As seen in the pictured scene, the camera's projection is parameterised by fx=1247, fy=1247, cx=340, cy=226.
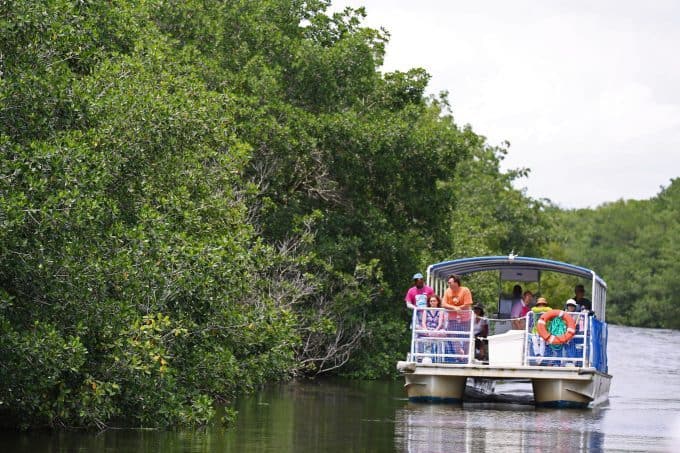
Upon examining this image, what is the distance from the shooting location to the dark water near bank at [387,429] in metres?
14.7

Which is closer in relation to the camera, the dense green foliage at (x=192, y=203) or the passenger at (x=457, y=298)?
the dense green foliage at (x=192, y=203)

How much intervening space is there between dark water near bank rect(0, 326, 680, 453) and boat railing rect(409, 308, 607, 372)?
87 centimetres

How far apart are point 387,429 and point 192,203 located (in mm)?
4164

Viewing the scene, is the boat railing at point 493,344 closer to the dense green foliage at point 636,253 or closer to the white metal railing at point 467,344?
the white metal railing at point 467,344

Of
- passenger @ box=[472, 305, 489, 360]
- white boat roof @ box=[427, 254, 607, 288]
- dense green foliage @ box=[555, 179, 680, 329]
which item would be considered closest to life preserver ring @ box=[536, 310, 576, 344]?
passenger @ box=[472, 305, 489, 360]

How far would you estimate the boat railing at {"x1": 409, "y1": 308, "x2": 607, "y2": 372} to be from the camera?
21188 mm

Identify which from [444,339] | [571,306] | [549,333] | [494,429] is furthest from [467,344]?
[494,429]

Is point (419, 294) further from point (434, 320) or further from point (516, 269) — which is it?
point (516, 269)

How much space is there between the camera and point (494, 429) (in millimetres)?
17484

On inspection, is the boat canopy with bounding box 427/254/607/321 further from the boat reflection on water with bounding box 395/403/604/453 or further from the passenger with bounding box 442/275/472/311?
the boat reflection on water with bounding box 395/403/604/453

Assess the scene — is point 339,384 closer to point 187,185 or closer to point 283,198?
point 283,198

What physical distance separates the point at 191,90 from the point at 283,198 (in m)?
8.69

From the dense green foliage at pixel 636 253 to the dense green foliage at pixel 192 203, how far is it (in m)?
71.9

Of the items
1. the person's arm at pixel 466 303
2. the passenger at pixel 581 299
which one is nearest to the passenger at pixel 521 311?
the passenger at pixel 581 299
